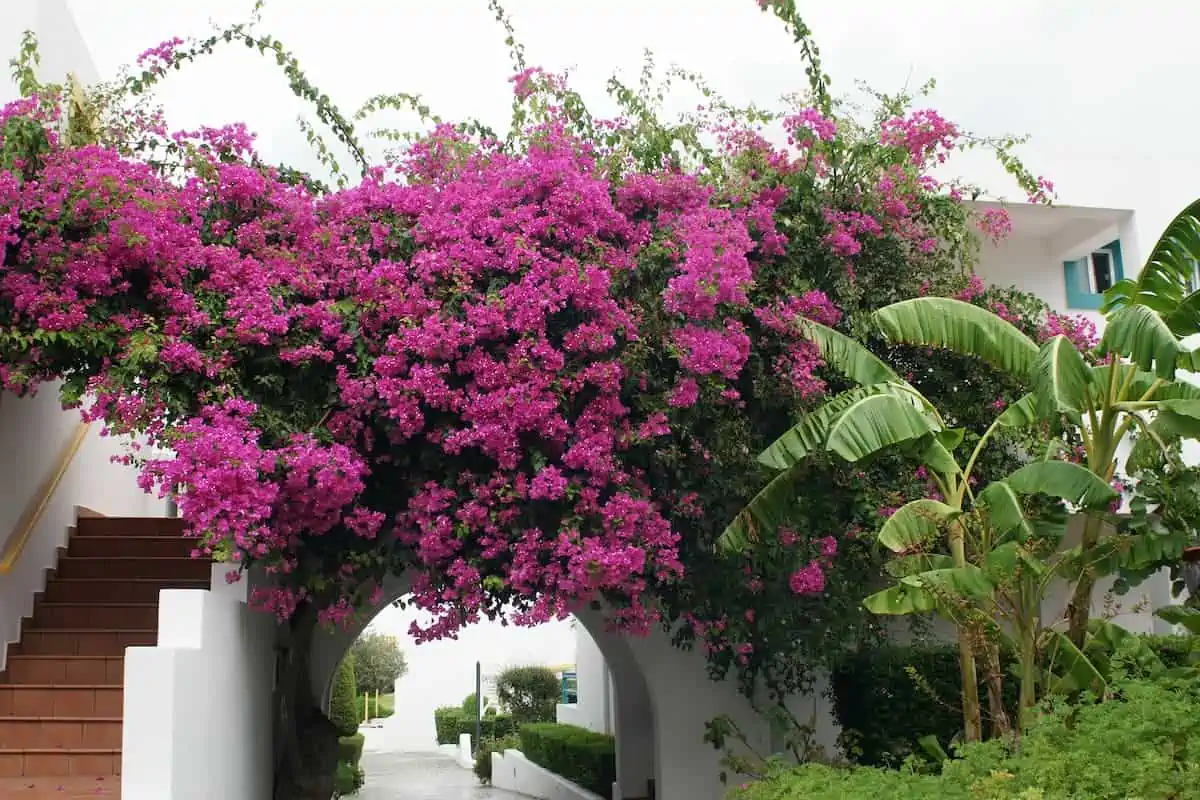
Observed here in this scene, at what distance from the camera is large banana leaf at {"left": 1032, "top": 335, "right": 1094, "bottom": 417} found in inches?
271

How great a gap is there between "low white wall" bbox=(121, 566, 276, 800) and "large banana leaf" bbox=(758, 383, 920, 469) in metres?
3.60

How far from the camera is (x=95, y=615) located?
9.59 metres

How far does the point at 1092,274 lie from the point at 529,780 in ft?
38.3

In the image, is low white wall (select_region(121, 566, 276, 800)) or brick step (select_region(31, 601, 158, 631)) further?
brick step (select_region(31, 601, 158, 631))

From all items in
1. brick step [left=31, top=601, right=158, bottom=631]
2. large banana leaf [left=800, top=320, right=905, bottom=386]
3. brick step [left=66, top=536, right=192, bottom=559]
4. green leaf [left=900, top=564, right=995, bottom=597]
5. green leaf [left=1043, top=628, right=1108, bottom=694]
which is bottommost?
green leaf [left=1043, top=628, right=1108, bottom=694]

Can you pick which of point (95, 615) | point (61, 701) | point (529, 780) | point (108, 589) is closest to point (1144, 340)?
point (61, 701)

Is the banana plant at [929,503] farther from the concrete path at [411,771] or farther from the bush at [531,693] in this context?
the bush at [531,693]

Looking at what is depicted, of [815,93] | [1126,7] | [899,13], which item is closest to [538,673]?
[899,13]

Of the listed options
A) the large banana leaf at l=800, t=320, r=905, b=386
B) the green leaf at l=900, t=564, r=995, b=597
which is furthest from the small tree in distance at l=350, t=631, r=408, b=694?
the green leaf at l=900, t=564, r=995, b=597

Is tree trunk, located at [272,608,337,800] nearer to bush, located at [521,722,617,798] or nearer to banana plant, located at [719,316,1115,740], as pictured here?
banana plant, located at [719,316,1115,740]

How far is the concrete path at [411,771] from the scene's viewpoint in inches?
784

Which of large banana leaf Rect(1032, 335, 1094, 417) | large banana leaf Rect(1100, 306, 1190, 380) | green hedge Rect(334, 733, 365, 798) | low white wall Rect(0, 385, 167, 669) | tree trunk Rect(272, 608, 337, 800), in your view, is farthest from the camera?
green hedge Rect(334, 733, 365, 798)

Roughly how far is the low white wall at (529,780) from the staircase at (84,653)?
7.24 m

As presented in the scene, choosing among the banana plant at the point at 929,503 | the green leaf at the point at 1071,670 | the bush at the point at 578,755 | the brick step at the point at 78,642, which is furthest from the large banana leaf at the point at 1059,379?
the bush at the point at 578,755
